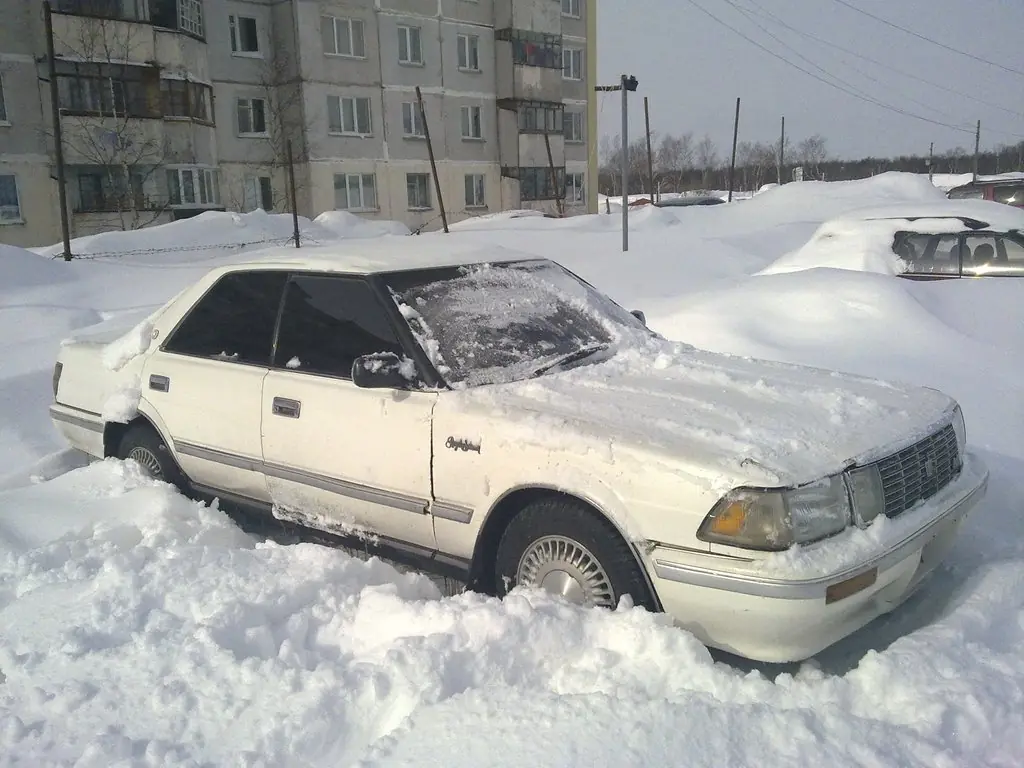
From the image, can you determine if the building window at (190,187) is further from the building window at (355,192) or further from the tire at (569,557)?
the tire at (569,557)

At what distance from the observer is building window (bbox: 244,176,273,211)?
101 feet

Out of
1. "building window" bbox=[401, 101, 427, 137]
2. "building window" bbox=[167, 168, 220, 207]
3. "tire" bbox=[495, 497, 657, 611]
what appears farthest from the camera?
"building window" bbox=[401, 101, 427, 137]

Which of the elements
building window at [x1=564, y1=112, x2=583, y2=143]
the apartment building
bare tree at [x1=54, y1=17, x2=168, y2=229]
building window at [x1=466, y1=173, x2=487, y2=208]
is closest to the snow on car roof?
the apartment building

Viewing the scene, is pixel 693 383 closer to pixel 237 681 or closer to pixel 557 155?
pixel 237 681

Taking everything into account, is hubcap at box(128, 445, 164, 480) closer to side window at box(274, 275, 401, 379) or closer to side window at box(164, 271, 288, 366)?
side window at box(164, 271, 288, 366)

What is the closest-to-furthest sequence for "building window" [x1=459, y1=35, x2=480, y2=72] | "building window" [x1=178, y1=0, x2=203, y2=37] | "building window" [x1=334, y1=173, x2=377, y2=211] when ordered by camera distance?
"building window" [x1=178, y1=0, x2=203, y2=37] → "building window" [x1=334, y1=173, x2=377, y2=211] → "building window" [x1=459, y1=35, x2=480, y2=72]

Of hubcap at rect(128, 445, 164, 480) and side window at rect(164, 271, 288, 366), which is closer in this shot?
side window at rect(164, 271, 288, 366)

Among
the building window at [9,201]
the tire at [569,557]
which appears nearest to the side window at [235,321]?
the tire at [569,557]

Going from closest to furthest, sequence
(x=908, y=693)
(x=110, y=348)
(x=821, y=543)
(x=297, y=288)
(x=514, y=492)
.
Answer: (x=908, y=693)
(x=821, y=543)
(x=514, y=492)
(x=297, y=288)
(x=110, y=348)

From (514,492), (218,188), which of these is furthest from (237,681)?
(218,188)

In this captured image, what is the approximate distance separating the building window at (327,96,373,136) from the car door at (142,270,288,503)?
2879 cm

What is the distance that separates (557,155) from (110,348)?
113ft

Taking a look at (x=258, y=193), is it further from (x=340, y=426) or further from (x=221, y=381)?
(x=340, y=426)

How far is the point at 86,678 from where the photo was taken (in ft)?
9.21
